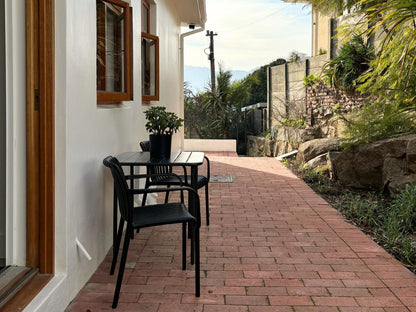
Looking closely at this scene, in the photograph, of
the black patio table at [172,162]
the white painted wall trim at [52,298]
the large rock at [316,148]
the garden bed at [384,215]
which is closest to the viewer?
the white painted wall trim at [52,298]

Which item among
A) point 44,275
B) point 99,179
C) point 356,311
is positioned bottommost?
point 356,311

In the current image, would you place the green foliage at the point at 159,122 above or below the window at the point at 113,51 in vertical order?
below

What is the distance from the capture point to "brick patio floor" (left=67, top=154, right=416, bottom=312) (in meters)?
2.70

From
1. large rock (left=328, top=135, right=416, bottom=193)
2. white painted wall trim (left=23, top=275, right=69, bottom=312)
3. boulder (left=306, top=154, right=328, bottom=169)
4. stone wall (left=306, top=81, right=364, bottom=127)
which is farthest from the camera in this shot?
stone wall (left=306, top=81, right=364, bottom=127)

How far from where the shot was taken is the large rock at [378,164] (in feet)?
17.9

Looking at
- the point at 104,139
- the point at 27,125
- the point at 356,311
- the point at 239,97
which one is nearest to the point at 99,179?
the point at 104,139

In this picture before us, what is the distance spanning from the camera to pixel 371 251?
3.70 m

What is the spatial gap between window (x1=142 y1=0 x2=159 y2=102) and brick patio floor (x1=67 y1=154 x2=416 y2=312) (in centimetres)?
183

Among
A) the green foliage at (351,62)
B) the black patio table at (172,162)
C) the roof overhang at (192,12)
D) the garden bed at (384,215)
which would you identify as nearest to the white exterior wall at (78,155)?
the black patio table at (172,162)

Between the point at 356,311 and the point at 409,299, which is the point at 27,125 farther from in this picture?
the point at 409,299

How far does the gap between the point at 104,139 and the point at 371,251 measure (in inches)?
88.5

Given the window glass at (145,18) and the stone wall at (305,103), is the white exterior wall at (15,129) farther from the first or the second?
the stone wall at (305,103)

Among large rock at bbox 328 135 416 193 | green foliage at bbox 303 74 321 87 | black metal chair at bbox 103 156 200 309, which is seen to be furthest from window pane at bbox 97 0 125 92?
green foliage at bbox 303 74 321 87

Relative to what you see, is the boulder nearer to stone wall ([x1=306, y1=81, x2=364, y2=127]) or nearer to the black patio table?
stone wall ([x1=306, y1=81, x2=364, y2=127])
